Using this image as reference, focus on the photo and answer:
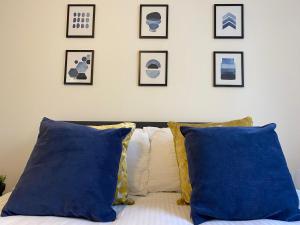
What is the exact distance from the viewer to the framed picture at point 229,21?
198 centimetres

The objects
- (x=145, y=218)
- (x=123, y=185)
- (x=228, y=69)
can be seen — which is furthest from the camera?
(x=228, y=69)

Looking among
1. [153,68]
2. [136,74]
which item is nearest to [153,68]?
[153,68]

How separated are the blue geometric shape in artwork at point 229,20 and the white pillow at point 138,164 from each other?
3.62 feet

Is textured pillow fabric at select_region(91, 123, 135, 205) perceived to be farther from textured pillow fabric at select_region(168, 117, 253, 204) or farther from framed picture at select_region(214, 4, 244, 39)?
framed picture at select_region(214, 4, 244, 39)

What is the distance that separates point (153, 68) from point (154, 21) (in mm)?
377

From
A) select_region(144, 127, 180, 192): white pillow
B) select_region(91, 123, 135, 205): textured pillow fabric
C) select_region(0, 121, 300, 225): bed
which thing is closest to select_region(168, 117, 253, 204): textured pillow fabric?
select_region(0, 121, 300, 225): bed

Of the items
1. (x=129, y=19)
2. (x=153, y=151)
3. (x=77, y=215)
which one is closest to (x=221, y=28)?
(x=129, y=19)

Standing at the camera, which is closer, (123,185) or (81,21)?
(123,185)

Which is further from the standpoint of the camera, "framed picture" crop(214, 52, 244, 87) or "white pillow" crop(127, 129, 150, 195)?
"framed picture" crop(214, 52, 244, 87)

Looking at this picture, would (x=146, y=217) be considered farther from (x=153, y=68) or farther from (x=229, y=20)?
(x=229, y=20)

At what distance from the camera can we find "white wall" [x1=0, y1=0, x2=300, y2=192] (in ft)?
6.39

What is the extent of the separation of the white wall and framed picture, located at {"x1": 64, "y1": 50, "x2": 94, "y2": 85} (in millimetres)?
43

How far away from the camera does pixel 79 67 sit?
2.00m

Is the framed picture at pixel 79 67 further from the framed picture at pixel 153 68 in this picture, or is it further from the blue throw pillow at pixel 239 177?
the blue throw pillow at pixel 239 177
